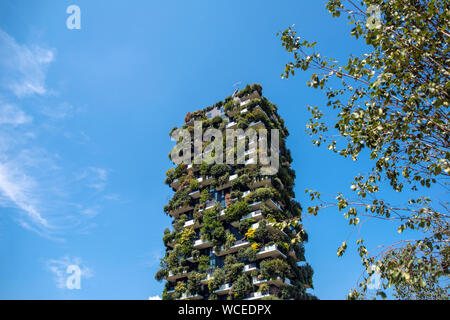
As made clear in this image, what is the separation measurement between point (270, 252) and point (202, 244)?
28.1 feet

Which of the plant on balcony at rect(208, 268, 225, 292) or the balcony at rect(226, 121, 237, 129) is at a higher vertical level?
the balcony at rect(226, 121, 237, 129)

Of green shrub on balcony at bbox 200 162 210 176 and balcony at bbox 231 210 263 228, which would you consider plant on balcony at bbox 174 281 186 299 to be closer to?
balcony at bbox 231 210 263 228

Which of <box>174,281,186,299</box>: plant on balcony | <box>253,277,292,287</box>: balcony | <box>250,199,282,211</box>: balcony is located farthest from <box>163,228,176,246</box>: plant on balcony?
<box>253,277,292,287</box>: balcony

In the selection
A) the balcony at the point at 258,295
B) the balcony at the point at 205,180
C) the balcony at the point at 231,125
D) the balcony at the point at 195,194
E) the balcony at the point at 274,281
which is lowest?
the balcony at the point at 258,295

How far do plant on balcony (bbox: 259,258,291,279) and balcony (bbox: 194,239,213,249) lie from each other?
7.55 m

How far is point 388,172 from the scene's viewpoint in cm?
914

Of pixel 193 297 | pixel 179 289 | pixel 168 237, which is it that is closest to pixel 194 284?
pixel 193 297

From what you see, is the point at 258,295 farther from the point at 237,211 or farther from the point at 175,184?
the point at 175,184

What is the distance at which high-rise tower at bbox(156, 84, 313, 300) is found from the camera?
110ft

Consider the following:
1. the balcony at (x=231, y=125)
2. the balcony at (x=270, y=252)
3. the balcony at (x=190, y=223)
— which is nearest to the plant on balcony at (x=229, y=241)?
the balcony at (x=270, y=252)

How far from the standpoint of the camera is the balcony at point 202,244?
124 ft

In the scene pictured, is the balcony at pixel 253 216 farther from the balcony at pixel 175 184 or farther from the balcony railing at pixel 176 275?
the balcony at pixel 175 184

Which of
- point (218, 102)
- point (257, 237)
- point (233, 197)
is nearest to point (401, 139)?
point (257, 237)

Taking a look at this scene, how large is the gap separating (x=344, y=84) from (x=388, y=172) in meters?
3.29
